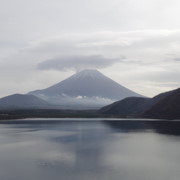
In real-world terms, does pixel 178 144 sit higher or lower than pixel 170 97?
lower

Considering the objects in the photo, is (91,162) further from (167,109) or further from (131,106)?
(131,106)

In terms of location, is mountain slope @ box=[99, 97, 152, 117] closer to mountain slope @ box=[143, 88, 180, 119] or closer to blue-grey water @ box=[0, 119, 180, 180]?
Answer: mountain slope @ box=[143, 88, 180, 119]

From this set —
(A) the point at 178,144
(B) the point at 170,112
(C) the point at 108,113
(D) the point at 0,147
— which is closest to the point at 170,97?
(B) the point at 170,112

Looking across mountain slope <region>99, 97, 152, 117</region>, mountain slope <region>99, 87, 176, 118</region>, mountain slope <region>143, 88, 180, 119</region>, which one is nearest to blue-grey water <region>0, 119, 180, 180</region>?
mountain slope <region>143, 88, 180, 119</region>

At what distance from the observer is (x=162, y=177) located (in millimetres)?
22281

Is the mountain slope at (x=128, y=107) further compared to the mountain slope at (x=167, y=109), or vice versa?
the mountain slope at (x=128, y=107)

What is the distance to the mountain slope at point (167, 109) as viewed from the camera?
119037mm

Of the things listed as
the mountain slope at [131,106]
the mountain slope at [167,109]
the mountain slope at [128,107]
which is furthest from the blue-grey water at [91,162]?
the mountain slope at [128,107]

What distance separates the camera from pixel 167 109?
408 ft

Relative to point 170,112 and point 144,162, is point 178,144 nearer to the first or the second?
point 144,162

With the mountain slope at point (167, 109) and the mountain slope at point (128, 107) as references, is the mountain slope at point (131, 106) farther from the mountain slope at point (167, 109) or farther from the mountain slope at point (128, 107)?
the mountain slope at point (167, 109)

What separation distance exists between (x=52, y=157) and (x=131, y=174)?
30.1 ft

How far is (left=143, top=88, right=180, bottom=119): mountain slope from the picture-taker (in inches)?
4687

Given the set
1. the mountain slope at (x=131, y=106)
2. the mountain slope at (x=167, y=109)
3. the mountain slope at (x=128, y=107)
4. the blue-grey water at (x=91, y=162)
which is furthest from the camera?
the mountain slope at (x=128, y=107)
